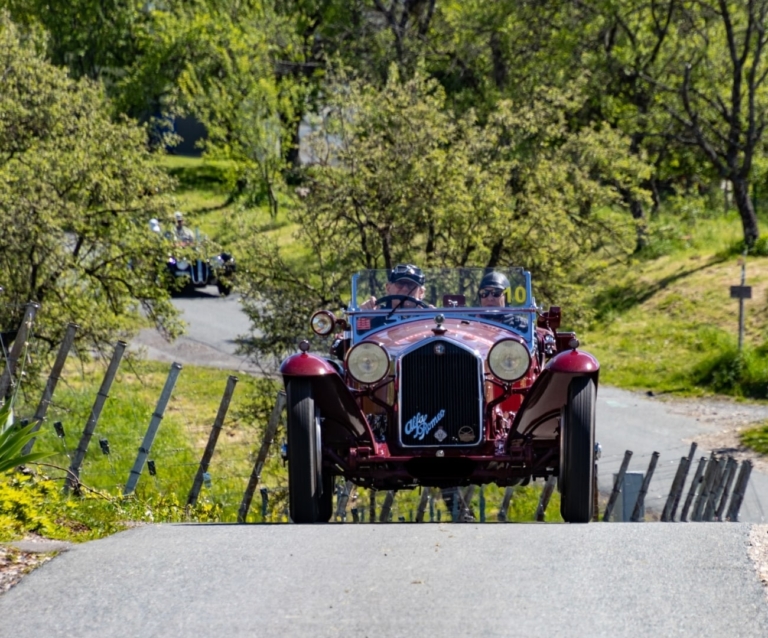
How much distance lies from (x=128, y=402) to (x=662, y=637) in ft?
59.8

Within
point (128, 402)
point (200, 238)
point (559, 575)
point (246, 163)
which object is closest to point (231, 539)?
point (559, 575)

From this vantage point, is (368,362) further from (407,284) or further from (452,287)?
(452,287)

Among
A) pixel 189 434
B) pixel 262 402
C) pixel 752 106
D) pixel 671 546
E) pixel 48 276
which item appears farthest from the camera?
pixel 752 106

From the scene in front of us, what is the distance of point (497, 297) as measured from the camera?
11.6m

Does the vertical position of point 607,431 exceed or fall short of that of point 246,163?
it falls short

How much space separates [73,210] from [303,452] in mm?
9839

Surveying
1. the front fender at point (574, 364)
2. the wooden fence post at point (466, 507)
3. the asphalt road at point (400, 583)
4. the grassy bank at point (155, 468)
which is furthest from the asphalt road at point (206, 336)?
the asphalt road at point (400, 583)

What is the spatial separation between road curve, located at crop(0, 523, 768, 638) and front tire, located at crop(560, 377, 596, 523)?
4.24 ft

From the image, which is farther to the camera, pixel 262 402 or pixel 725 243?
pixel 725 243

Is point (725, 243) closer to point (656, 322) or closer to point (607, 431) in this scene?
point (656, 322)

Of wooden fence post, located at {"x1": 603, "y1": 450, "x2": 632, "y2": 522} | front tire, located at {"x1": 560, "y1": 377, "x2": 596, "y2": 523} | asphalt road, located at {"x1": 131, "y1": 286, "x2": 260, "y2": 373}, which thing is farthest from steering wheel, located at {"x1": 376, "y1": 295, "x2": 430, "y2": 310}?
asphalt road, located at {"x1": 131, "y1": 286, "x2": 260, "y2": 373}

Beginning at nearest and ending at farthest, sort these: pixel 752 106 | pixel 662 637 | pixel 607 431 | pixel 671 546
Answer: pixel 662 637
pixel 671 546
pixel 607 431
pixel 752 106

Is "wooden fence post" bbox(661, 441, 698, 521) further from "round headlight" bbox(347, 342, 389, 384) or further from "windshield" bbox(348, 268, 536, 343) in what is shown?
"round headlight" bbox(347, 342, 389, 384)

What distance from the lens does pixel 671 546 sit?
7.16 meters
